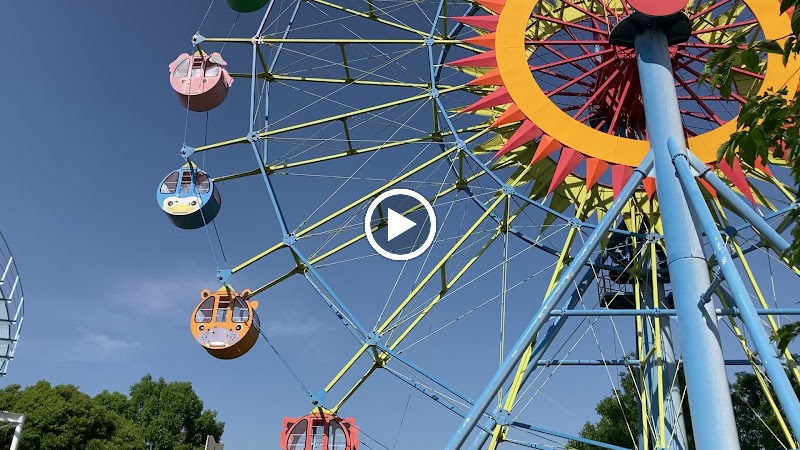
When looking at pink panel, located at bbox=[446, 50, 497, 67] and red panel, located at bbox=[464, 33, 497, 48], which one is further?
red panel, located at bbox=[464, 33, 497, 48]

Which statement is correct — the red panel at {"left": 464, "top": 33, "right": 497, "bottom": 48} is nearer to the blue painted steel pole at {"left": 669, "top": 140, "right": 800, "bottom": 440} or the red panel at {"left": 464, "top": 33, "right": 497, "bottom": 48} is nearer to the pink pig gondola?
the blue painted steel pole at {"left": 669, "top": 140, "right": 800, "bottom": 440}

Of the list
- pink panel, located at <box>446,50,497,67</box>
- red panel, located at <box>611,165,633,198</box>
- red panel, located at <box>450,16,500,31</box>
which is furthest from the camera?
red panel, located at <box>450,16,500,31</box>

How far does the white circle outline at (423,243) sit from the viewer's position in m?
12.6

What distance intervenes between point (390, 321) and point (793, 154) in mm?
9706

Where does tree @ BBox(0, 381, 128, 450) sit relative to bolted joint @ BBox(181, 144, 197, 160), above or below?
Answer: below

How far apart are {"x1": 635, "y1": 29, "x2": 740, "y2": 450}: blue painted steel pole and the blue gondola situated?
368 inches

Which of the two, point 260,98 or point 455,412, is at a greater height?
point 260,98

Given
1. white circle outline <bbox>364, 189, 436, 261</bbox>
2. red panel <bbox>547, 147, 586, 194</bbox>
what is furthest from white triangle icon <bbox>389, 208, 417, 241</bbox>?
red panel <bbox>547, 147, 586, 194</bbox>

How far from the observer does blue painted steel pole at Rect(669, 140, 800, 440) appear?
6793mm

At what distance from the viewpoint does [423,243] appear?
13.3 meters

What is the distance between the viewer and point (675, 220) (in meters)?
8.45

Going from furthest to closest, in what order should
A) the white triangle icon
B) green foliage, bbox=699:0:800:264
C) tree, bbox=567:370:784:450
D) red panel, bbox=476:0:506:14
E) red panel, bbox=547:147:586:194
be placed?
tree, bbox=567:370:784:450 < the white triangle icon < red panel, bbox=476:0:506:14 < red panel, bbox=547:147:586:194 < green foliage, bbox=699:0:800:264

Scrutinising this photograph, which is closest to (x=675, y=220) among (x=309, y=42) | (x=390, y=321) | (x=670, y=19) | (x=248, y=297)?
(x=670, y=19)

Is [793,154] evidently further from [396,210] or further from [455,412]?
[396,210]
